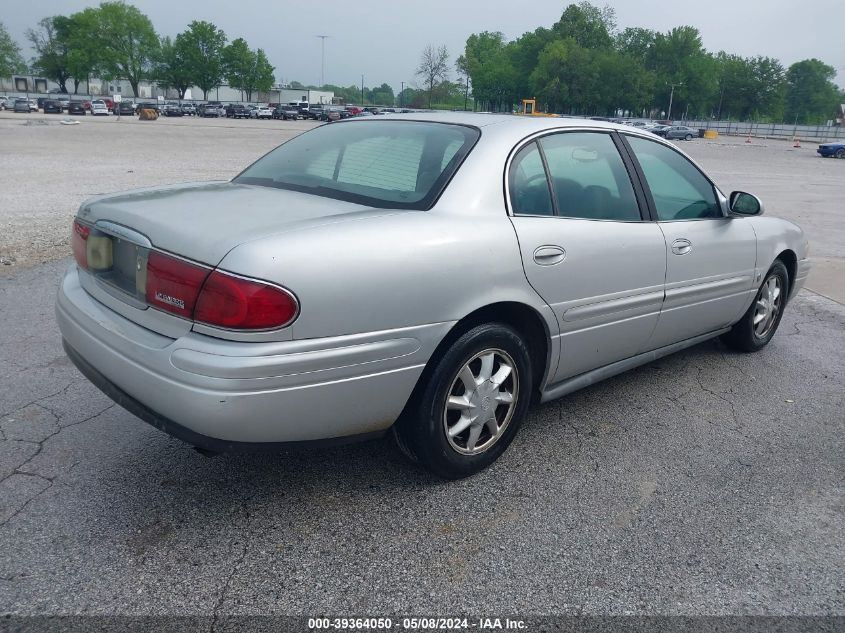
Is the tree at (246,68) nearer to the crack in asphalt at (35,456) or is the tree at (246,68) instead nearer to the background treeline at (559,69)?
the background treeline at (559,69)

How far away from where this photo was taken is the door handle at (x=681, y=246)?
3.81m

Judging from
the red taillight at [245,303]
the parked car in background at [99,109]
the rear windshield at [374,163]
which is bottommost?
the red taillight at [245,303]

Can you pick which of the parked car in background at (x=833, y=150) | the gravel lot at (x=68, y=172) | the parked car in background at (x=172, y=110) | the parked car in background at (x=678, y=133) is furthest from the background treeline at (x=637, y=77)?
the gravel lot at (x=68, y=172)

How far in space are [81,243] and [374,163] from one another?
4.45ft

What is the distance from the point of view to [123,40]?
101 meters

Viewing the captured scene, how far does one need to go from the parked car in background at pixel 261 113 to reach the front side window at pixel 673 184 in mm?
67196

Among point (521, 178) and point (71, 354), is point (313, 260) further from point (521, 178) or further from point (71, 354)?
point (71, 354)

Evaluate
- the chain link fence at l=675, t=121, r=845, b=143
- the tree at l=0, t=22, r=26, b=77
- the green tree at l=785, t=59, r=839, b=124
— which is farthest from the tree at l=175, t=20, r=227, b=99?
the green tree at l=785, t=59, r=839, b=124

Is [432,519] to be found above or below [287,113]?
below

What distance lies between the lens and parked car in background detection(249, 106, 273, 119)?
6675 cm

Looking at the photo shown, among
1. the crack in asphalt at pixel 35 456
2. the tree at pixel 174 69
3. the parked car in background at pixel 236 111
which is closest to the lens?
the crack in asphalt at pixel 35 456

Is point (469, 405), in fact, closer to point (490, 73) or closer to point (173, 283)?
point (173, 283)

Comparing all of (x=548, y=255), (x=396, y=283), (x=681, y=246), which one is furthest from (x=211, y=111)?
(x=396, y=283)

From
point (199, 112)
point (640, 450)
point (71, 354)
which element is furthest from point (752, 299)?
point (199, 112)
